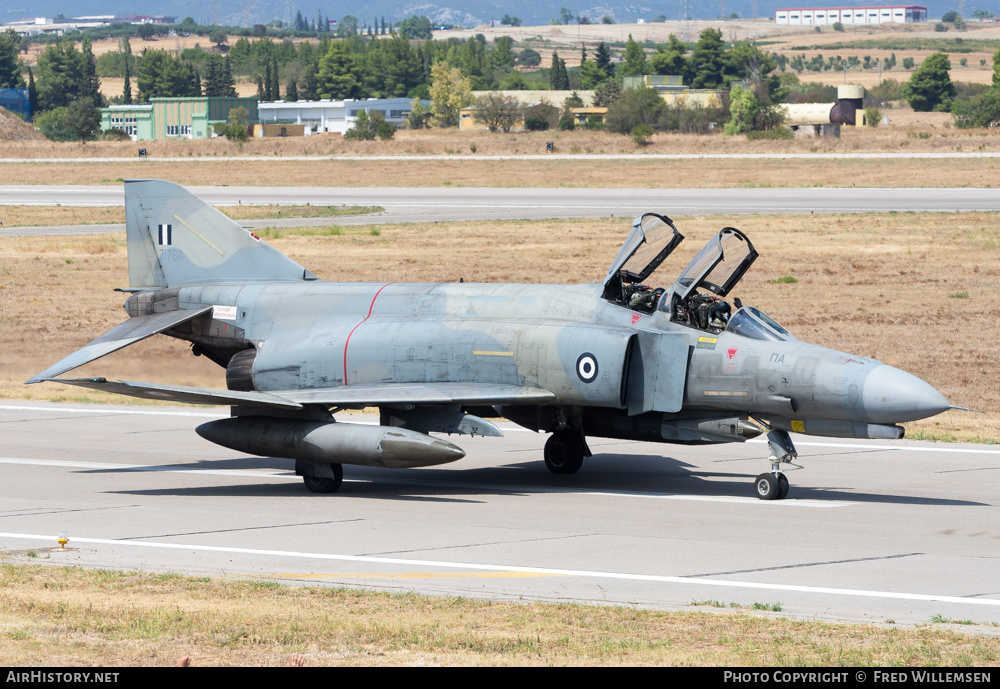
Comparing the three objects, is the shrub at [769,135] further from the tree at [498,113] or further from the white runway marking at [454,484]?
the white runway marking at [454,484]

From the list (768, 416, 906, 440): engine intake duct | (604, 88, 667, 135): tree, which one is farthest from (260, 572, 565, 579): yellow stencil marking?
(604, 88, 667, 135): tree

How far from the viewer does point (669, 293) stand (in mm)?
16438

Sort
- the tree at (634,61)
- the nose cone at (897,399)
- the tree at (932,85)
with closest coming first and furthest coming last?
1. the nose cone at (897,399)
2. the tree at (932,85)
3. the tree at (634,61)

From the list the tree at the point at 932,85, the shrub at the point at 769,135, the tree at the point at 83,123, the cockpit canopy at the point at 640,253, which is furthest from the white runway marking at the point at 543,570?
the tree at the point at 932,85

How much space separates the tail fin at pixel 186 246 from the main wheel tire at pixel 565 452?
16.3 ft

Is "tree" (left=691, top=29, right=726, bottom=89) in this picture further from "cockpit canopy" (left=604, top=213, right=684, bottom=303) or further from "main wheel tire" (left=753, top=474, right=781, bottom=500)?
"main wheel tire" (left=753, top=474, right=781, bottom=500)

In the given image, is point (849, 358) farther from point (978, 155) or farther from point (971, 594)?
point (978, 155)

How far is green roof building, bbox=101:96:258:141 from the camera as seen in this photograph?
165625 mm

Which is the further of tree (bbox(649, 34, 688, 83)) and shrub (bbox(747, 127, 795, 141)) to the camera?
tree (bbox(649, 34, 688, 83))

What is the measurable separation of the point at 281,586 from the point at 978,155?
79697mm

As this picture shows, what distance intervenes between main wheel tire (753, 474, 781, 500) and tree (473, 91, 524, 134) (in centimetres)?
12008

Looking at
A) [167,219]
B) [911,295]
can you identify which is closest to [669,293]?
[167,219]

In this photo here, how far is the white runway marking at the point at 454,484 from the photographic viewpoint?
52.7 ft
